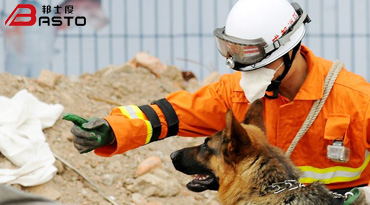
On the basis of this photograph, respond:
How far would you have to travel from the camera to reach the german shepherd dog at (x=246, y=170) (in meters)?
4.15

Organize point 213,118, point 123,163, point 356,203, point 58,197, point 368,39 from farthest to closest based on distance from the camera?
point 368,39, point 123,163, point 58,197, point 213,118, point 356,203

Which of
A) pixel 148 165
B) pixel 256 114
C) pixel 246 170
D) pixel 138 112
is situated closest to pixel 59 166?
pixel 148 165

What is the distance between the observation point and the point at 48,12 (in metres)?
10.2

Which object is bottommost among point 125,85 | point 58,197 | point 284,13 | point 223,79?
point 58,197

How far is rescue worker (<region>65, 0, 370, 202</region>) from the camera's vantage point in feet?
16.1

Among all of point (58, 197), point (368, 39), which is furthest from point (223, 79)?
point (368, 39)

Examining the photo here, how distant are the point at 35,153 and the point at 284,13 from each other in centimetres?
296

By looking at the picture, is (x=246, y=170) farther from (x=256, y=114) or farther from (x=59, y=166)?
(x=59, y=166)

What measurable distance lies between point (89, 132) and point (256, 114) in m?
1.16

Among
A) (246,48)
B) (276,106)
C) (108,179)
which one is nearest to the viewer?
(246,48)

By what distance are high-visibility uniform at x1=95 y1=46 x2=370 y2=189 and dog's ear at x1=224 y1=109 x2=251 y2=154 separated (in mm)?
858

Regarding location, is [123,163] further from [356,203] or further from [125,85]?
[356,203]

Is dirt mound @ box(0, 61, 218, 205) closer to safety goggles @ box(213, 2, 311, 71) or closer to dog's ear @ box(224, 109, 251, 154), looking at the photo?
safety goggles @ box(213, 2, 311, 71)

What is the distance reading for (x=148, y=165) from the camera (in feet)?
23.7
